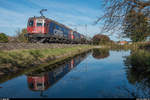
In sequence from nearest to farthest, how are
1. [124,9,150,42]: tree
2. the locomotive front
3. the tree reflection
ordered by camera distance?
[124,9,150,42]: tree, the locomotive front, the tree reflection

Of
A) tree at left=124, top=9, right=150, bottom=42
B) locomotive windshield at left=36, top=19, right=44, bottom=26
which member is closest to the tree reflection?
locomotive windshield at left=36, top=19, right=44, bottom=26

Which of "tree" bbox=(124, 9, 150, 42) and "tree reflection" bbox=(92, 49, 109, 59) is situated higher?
"tree" bbox=(124, 9, 150, 42)

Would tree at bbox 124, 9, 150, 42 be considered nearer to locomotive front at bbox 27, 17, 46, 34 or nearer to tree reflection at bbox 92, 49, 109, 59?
tree reflection at bbox 92, 49, 109, 59

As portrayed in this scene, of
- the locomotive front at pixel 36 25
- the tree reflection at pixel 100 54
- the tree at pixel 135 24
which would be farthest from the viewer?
the tree reflection at pixel 100 54

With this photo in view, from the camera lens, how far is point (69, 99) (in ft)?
11.9

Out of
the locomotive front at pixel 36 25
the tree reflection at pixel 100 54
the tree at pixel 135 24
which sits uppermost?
the locomotive front at pixel 36 25

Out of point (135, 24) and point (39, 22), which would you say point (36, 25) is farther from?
point (135, 24)

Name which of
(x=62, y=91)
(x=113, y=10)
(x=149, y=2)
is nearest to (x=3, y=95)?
(x=62, y=91)

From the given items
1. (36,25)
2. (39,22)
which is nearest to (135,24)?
(39,22)

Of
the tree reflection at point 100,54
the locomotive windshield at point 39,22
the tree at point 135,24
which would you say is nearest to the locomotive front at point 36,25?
the locomotive windshield at point 39,22

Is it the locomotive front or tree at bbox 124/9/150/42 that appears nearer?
tree at bbox 124/9/150/42

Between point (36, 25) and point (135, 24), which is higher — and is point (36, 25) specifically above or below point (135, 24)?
above

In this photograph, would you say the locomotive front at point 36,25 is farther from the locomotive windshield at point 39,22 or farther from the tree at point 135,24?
the tree at point 135,24

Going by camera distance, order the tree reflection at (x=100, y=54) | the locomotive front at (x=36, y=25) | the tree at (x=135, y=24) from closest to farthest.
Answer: the tree at (x=135, y=24) < the locomotive front at (x=36, y=25) < the tree reflection at (x=100, y=54)
